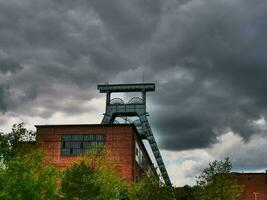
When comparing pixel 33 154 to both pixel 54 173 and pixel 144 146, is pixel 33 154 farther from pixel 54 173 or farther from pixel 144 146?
pixel 144 146

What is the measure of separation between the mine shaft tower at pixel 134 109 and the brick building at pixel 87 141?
6006mm

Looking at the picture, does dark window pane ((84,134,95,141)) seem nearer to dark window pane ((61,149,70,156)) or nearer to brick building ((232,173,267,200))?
dark window pane ((61,149,70,156))

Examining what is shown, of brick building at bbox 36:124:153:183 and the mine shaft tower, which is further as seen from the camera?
the mine shaft tower

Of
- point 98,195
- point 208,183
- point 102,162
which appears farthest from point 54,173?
point 208,183

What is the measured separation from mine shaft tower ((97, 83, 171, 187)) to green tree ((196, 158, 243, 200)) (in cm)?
2155

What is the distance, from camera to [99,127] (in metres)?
57.8

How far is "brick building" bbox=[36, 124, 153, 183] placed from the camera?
184 feet

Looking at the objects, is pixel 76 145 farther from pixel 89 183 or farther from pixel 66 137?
pixel 89 183

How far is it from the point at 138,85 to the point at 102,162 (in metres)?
23.1

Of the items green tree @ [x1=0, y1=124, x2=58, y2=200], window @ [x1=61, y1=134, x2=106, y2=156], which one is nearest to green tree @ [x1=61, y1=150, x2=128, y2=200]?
green tree @ [x1=0, y1=124, x2=58, y2=200]

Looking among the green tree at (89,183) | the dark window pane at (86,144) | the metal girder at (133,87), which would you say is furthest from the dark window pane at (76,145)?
the green tree at (89,183)

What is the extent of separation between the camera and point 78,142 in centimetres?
5753

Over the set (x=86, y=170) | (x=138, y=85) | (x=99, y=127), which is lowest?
(x=86, y=170)

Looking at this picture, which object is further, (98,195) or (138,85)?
(138,85)
